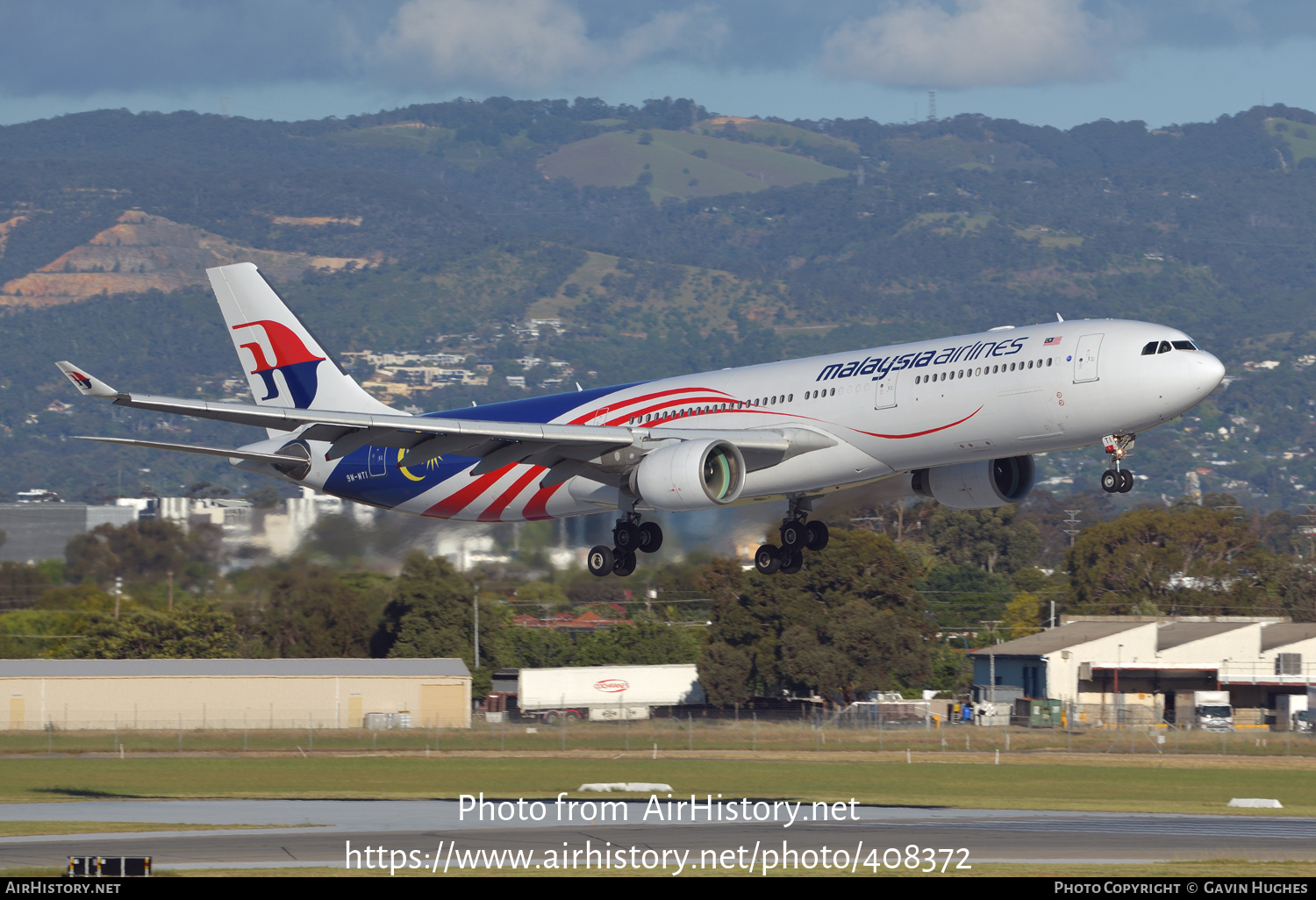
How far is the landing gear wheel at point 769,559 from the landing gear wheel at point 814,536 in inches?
33.7

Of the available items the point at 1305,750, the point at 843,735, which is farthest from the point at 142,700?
the point at 1305,750

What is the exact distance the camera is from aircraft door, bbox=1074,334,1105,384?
134 ft

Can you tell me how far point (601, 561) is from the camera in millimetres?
48000

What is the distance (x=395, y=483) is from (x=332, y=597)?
106 ft

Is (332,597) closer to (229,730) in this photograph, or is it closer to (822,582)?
(229,730)

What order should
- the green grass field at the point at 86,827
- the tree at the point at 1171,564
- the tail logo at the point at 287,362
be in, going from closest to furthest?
the green grass field at the point at 86,827
the tail logo at the point at 287,362
the tree at the point at 1171,564

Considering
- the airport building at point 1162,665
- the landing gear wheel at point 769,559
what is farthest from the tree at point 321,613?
the airport building at point 1162,665

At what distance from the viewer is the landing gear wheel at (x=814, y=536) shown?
4819 cm

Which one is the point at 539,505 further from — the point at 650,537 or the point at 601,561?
the point at 650,537

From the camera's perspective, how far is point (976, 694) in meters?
103

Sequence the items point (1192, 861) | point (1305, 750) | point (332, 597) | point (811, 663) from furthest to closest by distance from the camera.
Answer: point (811, 663) < point (332, 597) < point (1305, 750) < point (1192, 861)

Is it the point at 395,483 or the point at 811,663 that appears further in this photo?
the point at 811,663

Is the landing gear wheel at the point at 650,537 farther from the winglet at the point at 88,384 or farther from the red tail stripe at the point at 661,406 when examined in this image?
the winglet at the point at 88,384

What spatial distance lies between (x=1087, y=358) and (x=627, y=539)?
14.0 m
